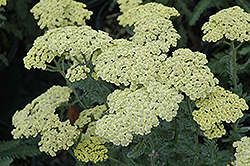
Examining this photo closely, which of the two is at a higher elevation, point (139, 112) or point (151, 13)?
point (151, 13)

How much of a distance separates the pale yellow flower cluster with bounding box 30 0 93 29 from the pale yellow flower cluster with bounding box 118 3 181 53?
34 centimetres

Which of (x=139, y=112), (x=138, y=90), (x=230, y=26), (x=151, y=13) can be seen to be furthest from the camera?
(x=151, y=13)

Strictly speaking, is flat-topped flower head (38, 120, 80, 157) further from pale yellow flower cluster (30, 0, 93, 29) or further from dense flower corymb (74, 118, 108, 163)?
pale yellow flower cluster (30, 0, 93, 29)

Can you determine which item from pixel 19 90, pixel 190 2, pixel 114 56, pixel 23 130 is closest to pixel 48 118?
pixel 23 130

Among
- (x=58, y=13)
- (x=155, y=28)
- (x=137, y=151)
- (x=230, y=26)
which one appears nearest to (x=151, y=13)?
(x=155, y=28)

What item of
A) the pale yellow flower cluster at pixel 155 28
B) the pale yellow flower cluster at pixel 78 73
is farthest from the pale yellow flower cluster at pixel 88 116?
the pale yellow flower cluster at pixel 155 28

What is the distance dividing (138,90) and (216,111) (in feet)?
1.16

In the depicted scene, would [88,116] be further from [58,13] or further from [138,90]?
[58,13]

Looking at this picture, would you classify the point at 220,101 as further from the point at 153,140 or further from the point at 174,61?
the point at 153,140

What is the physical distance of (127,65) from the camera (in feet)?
4.21

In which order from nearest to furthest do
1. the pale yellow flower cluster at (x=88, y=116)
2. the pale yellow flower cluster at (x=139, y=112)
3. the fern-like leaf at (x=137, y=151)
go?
1. the pale yellow flower cluster at (x=139, y=112)
2. the fern-like leaf at (x=137, y=151)
3. the pale yellow flower cluster at (x=88, y=116)

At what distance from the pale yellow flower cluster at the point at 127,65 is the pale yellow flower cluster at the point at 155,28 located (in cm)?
9

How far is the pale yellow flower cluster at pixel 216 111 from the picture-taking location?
1.26 meters

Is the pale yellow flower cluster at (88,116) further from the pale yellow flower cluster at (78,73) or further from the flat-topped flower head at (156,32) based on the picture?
the flat-topped flower head at (156,32)
